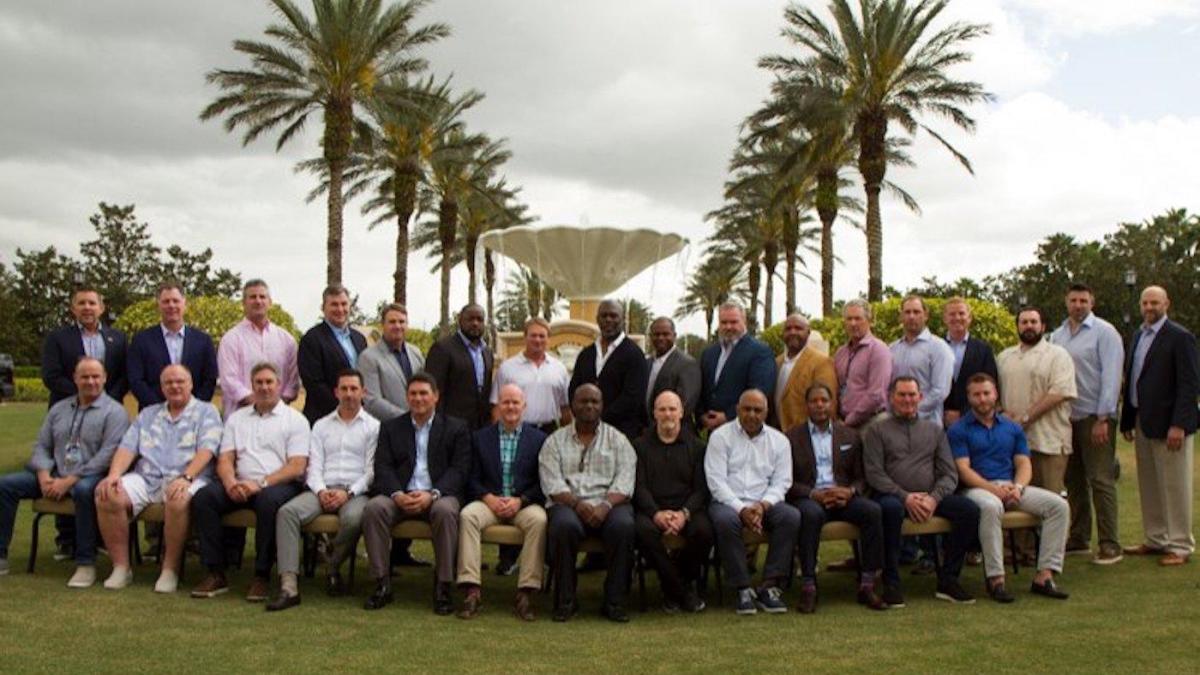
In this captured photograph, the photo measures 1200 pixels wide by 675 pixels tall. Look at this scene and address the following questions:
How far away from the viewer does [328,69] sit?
88.1 feet

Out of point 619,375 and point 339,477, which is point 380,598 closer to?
point 339,477

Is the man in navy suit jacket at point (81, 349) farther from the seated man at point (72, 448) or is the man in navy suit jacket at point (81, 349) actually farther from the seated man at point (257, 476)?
the seated man at point (257, 476)

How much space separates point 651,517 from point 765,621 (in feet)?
3.34

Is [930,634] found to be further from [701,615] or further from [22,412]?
[22,412]

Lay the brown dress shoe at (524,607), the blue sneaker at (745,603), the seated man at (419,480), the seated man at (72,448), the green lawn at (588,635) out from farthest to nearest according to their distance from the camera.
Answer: the seated man at (72,448)
the seated man at (419,480)
the blue sneaker at (745,603)
the brown dress shoe at (524,607)
the green lawn at (588,635)

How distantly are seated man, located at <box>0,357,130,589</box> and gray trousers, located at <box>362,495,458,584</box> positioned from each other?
2.22 m

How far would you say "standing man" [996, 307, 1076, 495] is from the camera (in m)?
8.65

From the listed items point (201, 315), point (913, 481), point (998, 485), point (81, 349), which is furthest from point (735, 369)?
point (201, 315)

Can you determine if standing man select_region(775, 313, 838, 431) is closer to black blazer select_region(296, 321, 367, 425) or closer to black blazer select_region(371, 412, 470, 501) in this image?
Result: black blazer select_region(371, 412, 470, 501)

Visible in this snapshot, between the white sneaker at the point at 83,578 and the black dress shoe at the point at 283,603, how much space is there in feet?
4.88

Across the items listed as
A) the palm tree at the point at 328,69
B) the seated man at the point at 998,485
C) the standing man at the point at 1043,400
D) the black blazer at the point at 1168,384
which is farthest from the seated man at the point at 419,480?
the palm tree at the point at 328,69

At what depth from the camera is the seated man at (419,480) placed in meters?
7.38

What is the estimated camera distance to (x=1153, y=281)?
153 feet

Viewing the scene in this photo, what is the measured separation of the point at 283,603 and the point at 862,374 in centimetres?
455
